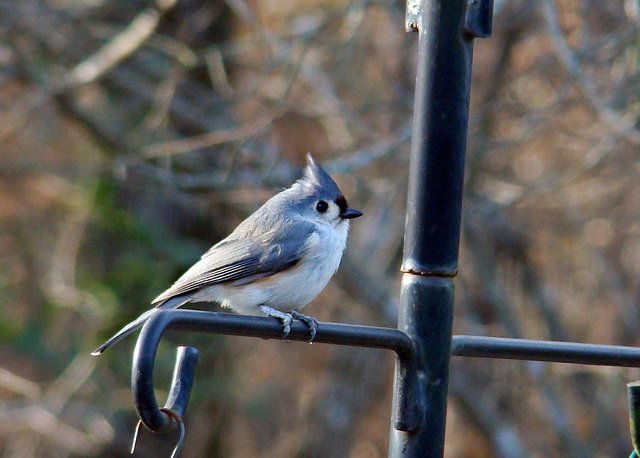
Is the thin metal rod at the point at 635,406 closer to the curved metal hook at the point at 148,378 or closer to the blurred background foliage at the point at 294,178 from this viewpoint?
the curved metal hook at the point at 148,378

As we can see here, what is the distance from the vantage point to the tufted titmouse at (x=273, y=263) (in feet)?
8.52

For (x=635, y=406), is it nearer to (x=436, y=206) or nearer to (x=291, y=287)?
(x=436, y=206)

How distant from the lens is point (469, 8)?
1719 mm

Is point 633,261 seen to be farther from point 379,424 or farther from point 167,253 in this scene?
point 167,253

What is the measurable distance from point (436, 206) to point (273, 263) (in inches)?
42.2

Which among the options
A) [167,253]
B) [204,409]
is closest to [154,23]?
[167,253]

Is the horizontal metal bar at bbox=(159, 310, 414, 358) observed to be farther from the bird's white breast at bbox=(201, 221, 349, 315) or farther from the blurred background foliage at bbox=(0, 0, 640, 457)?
the blurred background foliage at bbox=(0, 0, 640, 457)

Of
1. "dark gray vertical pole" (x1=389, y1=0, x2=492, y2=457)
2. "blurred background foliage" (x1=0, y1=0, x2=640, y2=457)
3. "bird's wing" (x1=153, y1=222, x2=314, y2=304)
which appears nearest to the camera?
"dark gray vertical pole" (x1=389, y1=0, x2=492, y2=457)

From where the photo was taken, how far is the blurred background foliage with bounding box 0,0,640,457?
4.70m

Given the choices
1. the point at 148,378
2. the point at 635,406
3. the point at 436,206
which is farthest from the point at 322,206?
the point at 148,378

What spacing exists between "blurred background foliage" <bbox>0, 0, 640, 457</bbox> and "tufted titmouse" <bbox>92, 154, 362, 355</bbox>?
132cm

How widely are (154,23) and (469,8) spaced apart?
10.5 ft

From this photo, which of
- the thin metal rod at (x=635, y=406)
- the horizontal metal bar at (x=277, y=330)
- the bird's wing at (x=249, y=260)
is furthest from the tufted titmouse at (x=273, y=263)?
the thin metal rod at (x=635, y=406)

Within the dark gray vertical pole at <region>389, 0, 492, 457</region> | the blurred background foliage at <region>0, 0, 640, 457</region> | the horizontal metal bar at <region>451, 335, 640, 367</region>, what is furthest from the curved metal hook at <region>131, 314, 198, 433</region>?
the blurred background foliage at <region>0, 0, 640, 457</region>
